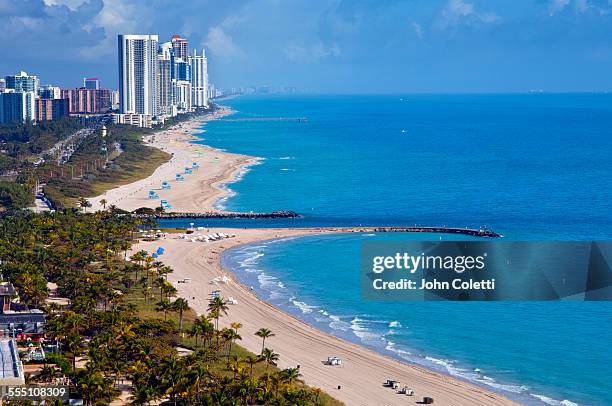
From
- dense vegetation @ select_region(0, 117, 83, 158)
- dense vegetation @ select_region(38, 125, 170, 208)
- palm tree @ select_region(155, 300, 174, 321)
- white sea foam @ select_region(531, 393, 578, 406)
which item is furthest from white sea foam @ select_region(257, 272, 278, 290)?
dense vegetation @ select_region(0, 117, 83, 158)

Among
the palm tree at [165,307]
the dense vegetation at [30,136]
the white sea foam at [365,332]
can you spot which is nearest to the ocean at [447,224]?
the white sea foam at [365,332]

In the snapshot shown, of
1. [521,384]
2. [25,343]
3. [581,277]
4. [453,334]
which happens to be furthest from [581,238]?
[25,343]

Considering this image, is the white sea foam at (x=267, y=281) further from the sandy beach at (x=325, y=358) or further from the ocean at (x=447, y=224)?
the sandy beach at (x=325, y=358)

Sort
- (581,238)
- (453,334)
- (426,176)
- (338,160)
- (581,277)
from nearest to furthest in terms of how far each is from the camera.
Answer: (453,334) → (581,277) → (581,238) → (426,176) → (338,160)

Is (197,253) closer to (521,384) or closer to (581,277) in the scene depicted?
(581,277)

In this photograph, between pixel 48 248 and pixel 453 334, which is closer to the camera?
pixel 453 334

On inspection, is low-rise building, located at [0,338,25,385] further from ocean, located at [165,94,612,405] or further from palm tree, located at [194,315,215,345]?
ocean, located at [165,94,612,405]
